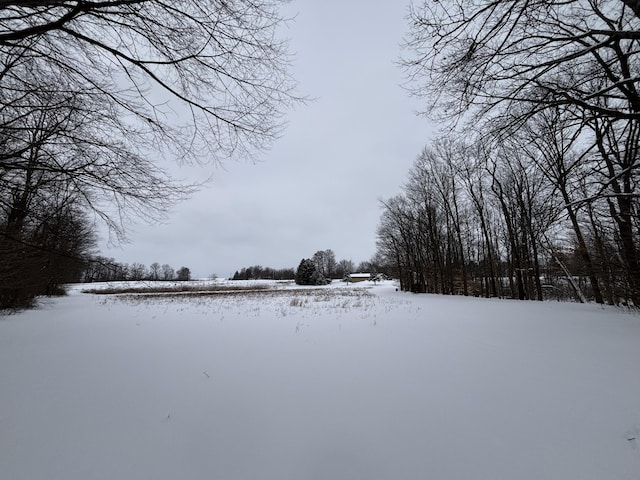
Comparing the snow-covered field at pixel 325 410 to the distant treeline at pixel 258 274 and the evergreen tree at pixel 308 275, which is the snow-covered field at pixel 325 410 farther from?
the distant treeline at pixel 258 274

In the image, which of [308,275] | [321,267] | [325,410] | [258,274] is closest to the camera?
[325,410]

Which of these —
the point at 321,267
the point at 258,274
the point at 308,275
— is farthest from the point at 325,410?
the point at 258,274

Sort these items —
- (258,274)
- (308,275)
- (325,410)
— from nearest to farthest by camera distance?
(325,410), (308,275), (258,274)

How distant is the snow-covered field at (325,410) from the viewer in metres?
1.79

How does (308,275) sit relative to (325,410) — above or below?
above

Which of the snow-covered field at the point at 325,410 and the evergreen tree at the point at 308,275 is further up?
the evergreen tree at the point at 308,275

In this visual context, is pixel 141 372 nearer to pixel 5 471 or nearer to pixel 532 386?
pixel 5 471

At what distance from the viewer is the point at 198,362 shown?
3836 millimetres

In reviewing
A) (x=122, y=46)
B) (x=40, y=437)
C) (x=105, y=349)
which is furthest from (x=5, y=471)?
(x=122, y=46)

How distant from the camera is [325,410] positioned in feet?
8.16

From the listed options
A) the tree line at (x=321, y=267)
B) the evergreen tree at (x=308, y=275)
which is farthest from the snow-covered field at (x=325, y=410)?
the tree line at (x=321, y=267)

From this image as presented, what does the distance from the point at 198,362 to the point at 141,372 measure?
73cm

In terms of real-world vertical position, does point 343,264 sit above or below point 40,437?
above

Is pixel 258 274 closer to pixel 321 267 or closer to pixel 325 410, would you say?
pixel 321 267
